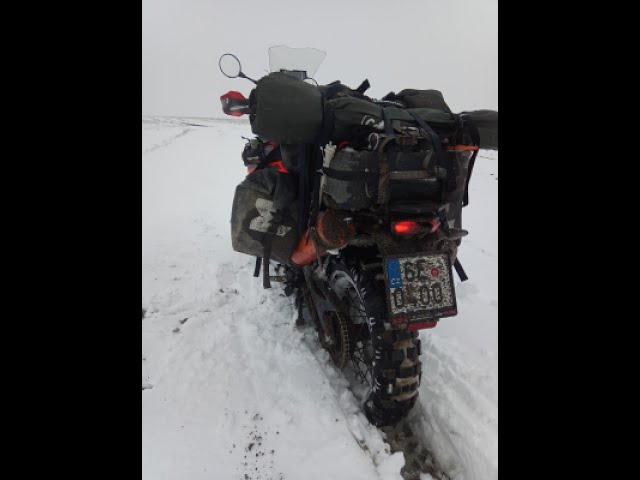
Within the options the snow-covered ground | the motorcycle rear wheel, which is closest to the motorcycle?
the motorcycle rear wheel

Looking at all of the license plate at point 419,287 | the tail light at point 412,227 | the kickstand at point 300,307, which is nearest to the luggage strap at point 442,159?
the tail light at point 412,227

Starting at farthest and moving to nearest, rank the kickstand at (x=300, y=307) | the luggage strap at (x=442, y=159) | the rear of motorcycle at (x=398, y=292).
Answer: the kickstand at (x=300, y=307)
the rear of motorcycle at (x=398, y=292)
the luggage strap at (x=442, y=159)

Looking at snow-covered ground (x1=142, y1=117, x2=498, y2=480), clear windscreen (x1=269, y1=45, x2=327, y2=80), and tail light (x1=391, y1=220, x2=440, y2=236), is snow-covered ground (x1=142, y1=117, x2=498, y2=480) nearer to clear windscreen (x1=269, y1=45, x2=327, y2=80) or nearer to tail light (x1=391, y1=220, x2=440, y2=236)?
tail light (x1=391, y1=220, x2=440, y2=236)

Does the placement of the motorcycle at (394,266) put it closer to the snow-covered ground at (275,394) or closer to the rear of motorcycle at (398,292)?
the rear of motorcycle at (398,292)

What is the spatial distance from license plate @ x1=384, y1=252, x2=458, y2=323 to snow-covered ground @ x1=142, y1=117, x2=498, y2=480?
0.81 m

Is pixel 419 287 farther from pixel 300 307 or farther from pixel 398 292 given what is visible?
pixel 300 307

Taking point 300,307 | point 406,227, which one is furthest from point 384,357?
point 300,307

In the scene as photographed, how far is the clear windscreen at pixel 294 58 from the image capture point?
11.4 feet

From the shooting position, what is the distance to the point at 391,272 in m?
1.79

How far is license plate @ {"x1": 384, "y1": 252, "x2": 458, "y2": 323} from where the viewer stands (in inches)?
69.5

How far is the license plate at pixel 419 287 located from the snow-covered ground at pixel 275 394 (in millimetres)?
808

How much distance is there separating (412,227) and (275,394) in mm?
1473

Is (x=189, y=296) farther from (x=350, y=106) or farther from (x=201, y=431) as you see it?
(x=350, y=106)
